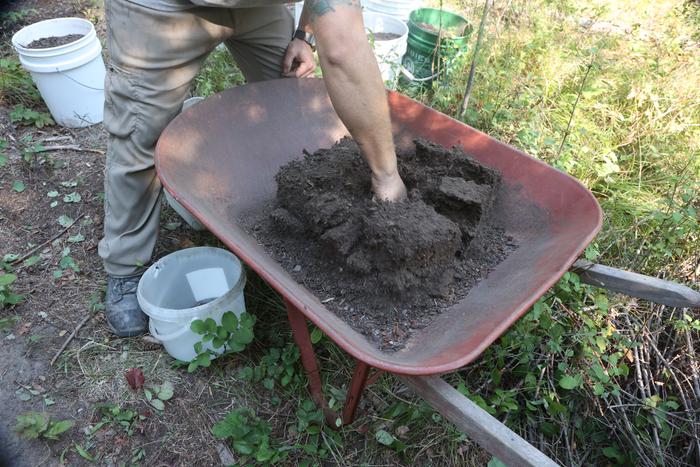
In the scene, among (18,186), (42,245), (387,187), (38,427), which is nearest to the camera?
(387,187)

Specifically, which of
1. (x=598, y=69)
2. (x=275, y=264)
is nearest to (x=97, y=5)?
(x=275, y=264)

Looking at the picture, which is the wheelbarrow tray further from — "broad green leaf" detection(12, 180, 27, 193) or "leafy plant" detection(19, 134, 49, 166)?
"leafy plant" detection(19, 134, 49, 166)

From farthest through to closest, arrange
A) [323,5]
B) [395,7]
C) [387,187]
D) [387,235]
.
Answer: [395,7] < [387,187] < [387,235] < [323,5]

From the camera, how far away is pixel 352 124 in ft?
4.61

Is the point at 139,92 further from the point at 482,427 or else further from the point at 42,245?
the point at 482,427

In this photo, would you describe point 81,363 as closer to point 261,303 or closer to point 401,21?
point 261,303

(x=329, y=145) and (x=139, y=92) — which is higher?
(x=139, y=92)

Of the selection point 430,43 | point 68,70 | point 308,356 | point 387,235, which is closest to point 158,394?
point 308,356

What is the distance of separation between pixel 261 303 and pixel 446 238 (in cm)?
105

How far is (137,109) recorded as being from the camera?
1.83 metres

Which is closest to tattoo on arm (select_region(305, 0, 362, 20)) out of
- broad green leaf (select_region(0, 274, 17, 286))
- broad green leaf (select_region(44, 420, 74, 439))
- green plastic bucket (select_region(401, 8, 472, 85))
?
broad green leaf (select_region(44, 420, 74, 439))

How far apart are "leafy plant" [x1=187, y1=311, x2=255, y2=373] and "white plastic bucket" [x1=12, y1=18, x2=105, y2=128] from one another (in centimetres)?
211

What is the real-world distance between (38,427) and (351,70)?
164 cm

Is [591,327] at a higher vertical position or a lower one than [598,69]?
lower
